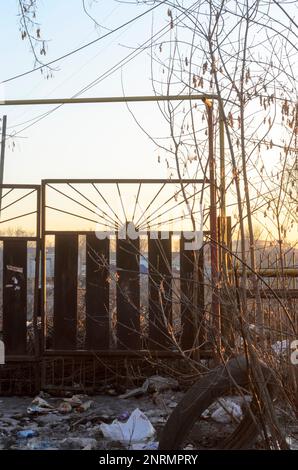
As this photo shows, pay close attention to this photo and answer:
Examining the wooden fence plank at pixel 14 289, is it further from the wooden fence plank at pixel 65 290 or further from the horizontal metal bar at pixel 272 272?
the horizontal metal bar at pixel 272 272

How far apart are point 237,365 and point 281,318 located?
43cm

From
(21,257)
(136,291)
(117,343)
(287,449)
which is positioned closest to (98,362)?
(117,343)

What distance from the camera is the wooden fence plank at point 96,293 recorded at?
21.1 feet

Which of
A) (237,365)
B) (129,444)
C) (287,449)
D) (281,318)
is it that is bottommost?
(129,444)

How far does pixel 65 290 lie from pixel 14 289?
54 cm

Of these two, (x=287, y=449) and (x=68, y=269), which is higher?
(x=68, y=269)

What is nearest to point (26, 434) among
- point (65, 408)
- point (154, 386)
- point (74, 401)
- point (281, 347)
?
point (65, 408)

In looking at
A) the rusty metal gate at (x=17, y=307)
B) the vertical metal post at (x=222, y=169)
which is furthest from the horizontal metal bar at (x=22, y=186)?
the vertical metal post at (x=222, y=169)

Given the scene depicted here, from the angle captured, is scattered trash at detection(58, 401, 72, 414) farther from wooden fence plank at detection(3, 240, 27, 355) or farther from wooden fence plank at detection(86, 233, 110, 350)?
wooden fence plank at detection(3, 240, 27, 355)

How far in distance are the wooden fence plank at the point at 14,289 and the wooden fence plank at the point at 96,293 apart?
683 millimetres

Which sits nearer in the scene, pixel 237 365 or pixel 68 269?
pixel 237 365

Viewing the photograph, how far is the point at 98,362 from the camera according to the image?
6461 mm
